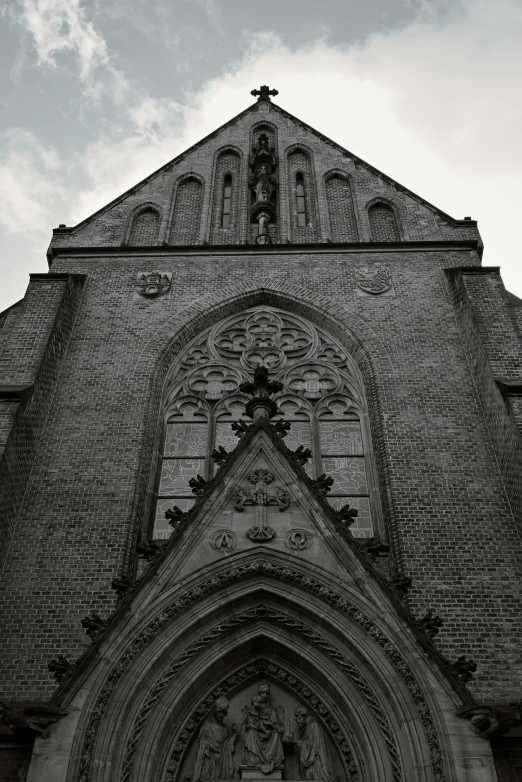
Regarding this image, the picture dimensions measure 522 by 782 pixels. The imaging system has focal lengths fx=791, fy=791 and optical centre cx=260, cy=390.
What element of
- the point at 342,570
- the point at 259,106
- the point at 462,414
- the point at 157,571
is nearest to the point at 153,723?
the point at 157,571

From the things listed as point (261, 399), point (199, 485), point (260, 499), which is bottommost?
point (260, 499)

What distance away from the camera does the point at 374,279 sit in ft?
45.6

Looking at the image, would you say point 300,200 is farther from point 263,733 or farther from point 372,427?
point 263,733

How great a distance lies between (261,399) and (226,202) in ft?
23.8

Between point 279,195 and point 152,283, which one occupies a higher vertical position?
point 279,195

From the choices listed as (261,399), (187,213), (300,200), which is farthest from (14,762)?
(300,200)

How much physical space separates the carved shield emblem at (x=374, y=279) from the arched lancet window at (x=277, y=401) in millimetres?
1147

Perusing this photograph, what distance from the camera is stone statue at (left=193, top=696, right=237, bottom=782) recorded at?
795 cm

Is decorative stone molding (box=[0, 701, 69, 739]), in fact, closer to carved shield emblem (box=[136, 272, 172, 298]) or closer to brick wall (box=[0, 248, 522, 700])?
brick wall (box=[0, 248, 522, 700])

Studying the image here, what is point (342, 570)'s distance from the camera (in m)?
8.64

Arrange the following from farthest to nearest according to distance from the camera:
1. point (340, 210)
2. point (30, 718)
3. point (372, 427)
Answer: point (340, 210)
point (372, 427)
point (30, 718)

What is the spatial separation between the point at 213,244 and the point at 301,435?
4.74 m

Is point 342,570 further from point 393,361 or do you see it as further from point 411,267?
point 411,267

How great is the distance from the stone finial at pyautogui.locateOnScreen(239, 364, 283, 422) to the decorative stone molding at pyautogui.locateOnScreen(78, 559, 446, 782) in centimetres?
219
